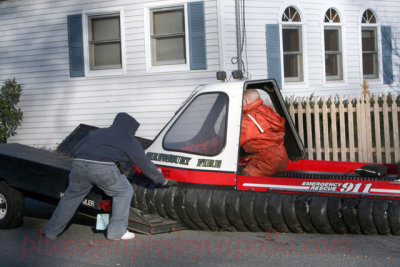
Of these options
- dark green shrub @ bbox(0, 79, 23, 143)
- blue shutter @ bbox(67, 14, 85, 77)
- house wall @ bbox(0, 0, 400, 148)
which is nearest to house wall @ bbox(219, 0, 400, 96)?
house wall @ bbox(0, 0, 400, 148)

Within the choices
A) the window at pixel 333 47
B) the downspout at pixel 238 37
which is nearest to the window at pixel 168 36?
the downspout at pixel 238 37

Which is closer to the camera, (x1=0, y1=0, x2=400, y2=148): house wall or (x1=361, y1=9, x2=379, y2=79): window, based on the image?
(x1=0, y1=0, x2=400, y2=148): house wall

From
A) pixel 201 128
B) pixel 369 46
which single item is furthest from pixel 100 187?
pixel 369 46

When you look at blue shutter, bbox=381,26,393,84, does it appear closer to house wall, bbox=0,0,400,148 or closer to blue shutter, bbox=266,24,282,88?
house wall, bbox=0,0,400,148

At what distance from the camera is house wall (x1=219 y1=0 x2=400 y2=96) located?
14.4 metres

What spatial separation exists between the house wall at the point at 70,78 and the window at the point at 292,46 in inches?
82.6

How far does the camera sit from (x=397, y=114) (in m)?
12.6

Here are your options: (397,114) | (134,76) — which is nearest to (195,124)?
(397,114)

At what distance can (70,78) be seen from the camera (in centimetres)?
1588

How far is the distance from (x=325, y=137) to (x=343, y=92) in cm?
369

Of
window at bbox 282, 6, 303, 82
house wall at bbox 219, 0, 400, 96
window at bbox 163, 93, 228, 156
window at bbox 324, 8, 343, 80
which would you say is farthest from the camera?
window at bbox 324, 8, 343, 80

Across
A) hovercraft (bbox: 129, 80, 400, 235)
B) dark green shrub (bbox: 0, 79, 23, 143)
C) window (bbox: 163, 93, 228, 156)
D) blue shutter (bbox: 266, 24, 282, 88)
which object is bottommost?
hovercraft (bbox: 129, 80, 400, 235)

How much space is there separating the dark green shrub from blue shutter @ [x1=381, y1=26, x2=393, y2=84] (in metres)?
10.3

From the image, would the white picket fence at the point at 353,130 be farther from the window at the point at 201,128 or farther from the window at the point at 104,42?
the window at the point at 201,128
